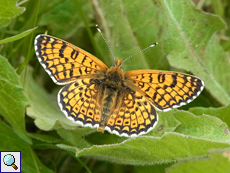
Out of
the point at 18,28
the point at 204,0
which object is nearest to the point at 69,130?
the point at 18,28

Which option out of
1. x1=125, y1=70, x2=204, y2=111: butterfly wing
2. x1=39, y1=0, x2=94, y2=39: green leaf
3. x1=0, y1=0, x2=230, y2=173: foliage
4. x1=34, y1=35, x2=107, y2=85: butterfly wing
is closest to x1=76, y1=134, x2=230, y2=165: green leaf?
x1=0, y1=0, x2=230, y2=173: foliage

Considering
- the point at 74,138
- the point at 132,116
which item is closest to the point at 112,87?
the point at 132,116

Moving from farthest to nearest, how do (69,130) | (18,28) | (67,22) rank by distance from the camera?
1. (67,22)
2. (18,28)
3. (69,130)

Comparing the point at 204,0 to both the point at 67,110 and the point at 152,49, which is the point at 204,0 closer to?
the point at 152,49

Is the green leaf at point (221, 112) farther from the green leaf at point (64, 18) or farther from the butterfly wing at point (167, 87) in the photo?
the green leaf at point (64, 18)

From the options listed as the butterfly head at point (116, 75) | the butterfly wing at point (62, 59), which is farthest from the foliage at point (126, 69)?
the butterfly head at point (116, 75)
